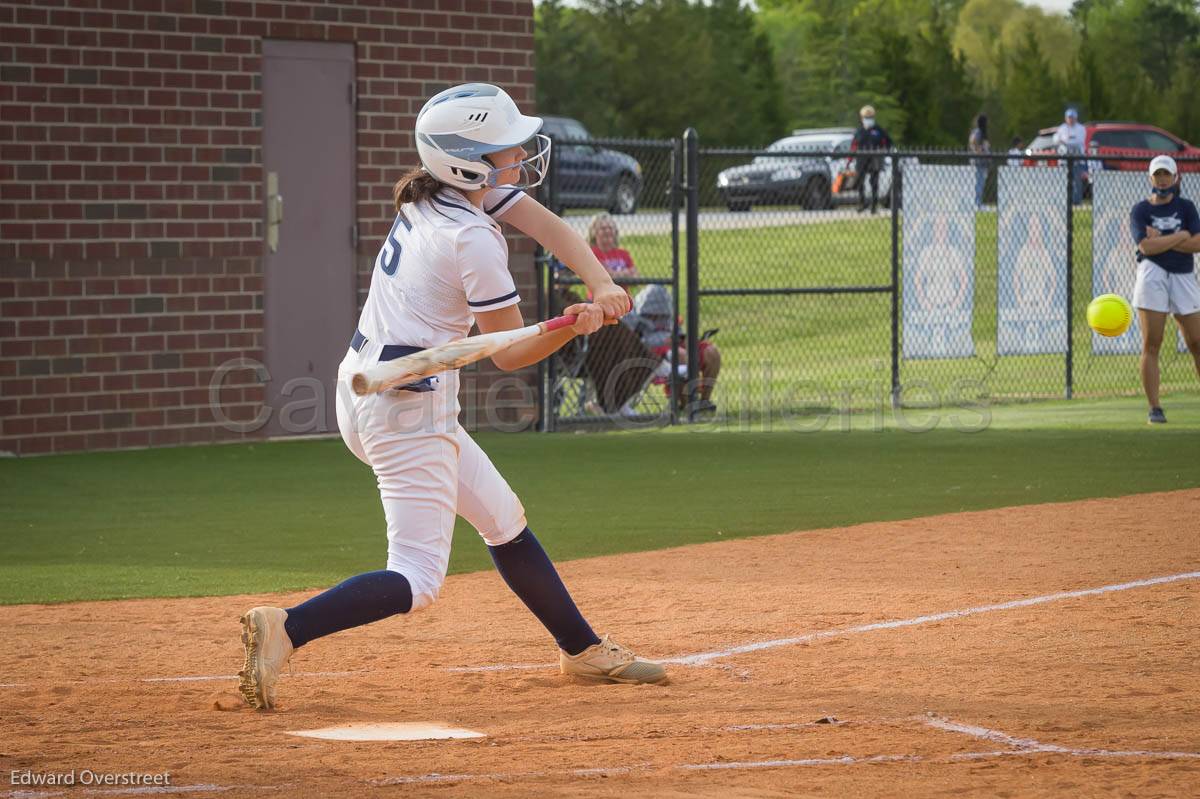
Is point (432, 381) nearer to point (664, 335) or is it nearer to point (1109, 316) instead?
point (664, 335)

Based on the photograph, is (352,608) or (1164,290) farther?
(1164,290)

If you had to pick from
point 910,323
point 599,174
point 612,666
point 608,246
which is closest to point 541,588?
point 612,666

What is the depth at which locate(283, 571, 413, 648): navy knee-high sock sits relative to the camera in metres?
5.64

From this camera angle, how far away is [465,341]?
5512mm

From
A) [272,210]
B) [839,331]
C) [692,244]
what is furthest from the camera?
[839,331]

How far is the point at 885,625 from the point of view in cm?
721

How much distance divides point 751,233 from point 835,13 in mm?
47564

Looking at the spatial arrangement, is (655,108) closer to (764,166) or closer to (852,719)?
(764,166)

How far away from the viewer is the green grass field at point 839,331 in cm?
1992

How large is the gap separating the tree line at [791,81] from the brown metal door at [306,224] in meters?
38.3

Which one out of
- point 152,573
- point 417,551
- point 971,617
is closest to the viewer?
point 417,551

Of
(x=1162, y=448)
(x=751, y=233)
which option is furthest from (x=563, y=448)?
(x=751, y=233)

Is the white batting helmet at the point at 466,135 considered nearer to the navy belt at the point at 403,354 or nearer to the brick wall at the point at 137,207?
the navy belt at the point at 403,354

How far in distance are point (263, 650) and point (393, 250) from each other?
4.82ft
